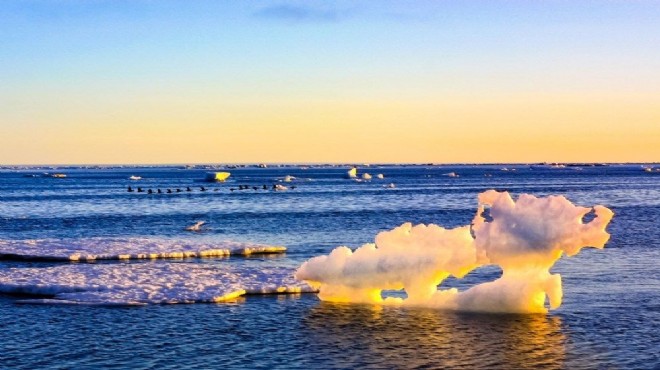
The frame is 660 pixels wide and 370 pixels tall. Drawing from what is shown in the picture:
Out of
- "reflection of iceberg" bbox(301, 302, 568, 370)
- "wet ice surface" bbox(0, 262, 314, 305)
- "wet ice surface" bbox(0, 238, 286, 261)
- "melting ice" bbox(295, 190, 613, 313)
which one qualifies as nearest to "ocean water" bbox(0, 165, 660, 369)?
"reflection of iceberg" bbox(301, 302, 568, 370)

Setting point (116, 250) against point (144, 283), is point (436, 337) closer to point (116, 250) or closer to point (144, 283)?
point (144, 283)

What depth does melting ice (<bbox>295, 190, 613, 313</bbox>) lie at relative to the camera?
2342 cm

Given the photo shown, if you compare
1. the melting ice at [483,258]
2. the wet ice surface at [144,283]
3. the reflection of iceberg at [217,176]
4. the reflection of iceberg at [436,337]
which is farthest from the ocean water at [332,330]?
the reflection of iceberg at [217,176]

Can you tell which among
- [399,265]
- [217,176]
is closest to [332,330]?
[399,265]

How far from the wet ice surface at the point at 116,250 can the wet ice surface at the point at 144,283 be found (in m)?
4.56

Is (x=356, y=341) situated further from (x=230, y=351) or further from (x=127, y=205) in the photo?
(x=127, y=205)

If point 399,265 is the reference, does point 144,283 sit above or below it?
below

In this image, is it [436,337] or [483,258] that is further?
[483,258]

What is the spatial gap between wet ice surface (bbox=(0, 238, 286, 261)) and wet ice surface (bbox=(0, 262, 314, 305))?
456 centimetres

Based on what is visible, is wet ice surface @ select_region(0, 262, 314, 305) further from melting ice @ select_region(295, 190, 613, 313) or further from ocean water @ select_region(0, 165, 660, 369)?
melting ice @ select_region(295, 190, 613, 313)

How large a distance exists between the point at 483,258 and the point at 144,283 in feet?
41.2

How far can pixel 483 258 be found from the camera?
2452cm

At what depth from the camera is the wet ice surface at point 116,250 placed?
40.6 meters

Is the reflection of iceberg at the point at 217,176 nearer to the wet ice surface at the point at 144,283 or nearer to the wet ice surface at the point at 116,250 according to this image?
the wet ice surface at the point at 116,250
